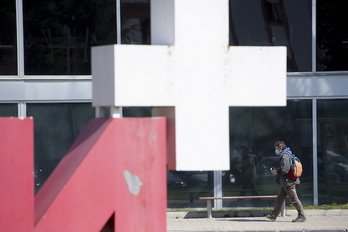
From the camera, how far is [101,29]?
1387 cm

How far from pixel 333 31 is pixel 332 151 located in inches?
107

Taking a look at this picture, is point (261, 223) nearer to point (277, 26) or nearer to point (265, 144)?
point (265, 144)

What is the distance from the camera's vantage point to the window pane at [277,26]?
14.0 meters

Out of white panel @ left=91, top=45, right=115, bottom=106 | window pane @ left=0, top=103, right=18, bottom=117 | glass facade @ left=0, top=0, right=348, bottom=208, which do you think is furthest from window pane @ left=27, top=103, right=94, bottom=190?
white panel @ left=91, top=45, right=115, bottom=106

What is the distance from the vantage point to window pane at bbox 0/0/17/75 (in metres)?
13.6

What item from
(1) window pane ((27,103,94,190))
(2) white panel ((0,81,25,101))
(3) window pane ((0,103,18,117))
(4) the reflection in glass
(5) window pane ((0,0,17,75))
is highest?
(5) window pane ((0,0,17,75))

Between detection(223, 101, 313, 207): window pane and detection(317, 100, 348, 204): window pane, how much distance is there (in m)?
0.27

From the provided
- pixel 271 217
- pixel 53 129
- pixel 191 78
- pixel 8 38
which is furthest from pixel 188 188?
pixel 191 78

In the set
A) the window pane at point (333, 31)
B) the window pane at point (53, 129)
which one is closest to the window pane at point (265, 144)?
the window pane at point (333, 31)

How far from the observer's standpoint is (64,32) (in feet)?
45.1

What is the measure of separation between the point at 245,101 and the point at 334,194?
34.5 feet

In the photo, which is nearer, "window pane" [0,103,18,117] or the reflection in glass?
"window pane" [0,103,18,117]

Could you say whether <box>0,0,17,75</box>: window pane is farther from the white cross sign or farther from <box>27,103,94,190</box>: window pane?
the white cross sign

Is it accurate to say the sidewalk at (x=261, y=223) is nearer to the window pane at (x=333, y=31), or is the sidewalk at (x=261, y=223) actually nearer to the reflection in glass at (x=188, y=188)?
the reflection in glass at (x=188, y=188)
